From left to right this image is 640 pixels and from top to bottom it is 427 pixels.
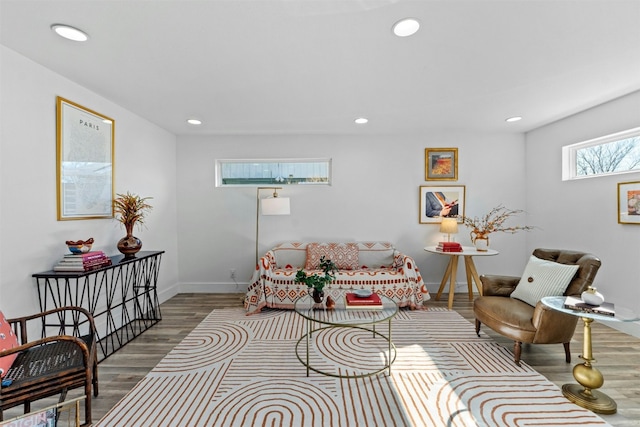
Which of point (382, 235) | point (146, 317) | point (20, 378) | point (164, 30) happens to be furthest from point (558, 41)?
point (146, 317)

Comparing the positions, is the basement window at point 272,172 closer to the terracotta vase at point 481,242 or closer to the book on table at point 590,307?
the terracotta vase at point 481,242

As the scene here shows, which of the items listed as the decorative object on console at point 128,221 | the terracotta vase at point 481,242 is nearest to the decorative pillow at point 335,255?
the terracotta vase at point 481,242

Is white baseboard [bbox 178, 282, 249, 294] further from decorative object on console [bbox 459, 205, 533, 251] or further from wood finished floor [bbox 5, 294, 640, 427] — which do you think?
decorative object on console [bbox 459, 205, 533, 251]

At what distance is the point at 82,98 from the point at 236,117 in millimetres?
1492

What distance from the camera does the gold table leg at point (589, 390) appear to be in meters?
1.82

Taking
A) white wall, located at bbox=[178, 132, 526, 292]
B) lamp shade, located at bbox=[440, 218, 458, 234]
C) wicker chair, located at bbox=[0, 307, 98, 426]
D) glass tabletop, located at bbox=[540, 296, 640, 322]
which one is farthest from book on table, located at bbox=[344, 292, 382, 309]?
lamp shade, located at bbox=[440, 218, 458, 234]

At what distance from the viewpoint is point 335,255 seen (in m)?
4.00

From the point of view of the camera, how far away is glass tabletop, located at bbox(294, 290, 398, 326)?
2.18m

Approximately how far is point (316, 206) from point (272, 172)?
2.96 feet

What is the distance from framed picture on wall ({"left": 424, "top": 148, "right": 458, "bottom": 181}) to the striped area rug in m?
2.38

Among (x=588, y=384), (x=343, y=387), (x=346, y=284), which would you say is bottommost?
(x=343, y=387)

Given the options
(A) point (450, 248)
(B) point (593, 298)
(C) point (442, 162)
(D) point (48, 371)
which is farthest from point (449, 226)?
(D) point (48, 371)

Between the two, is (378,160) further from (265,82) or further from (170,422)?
(170,422)

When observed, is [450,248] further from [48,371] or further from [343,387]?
[48,371]
